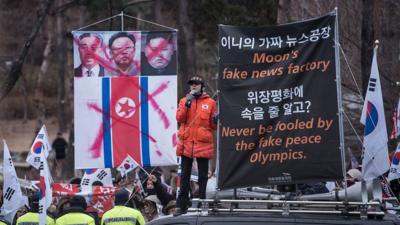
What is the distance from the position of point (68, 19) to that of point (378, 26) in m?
30.6

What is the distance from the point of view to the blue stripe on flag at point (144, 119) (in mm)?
13906

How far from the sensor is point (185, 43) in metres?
27.7

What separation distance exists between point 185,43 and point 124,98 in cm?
1354

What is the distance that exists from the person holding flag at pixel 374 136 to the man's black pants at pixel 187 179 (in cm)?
183

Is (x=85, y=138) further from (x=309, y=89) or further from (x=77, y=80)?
(x=309, y=89)

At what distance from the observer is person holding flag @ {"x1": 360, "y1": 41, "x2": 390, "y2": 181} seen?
9.73 metres

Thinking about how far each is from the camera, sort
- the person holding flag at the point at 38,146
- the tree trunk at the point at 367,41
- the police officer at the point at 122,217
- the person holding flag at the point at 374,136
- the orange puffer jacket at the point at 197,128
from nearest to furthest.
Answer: the person holding flag at the point at 374,136 < the orange puffer jacket at the point at 197,128 < the police officer at the point at 122,217 < the person holding flag at the point at 38,146 < the tree trunk at the point at 367,41

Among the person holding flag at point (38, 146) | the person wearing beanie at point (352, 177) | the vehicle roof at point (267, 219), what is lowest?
the vehicle roof at point (267, 219)

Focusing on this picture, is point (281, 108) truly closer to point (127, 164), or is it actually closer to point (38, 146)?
point (127, 164)

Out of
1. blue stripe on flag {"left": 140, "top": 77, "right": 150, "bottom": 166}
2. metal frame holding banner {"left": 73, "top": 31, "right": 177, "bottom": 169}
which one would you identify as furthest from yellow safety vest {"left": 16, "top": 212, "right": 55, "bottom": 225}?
blue stripe on flag {"left": 140, "top": 77, "right": 150, "bottom": 166}

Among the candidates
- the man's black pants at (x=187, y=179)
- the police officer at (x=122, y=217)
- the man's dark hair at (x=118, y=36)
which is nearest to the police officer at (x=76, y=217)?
the police officer at (x=122, y=217)

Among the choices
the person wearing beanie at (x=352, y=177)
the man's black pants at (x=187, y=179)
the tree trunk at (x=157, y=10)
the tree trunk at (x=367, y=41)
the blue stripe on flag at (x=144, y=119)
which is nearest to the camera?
the man's black pants at (x=187, y=179)

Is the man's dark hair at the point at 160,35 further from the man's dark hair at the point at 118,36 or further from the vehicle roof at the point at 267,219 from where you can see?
the vehicle roof at the point at 267,219

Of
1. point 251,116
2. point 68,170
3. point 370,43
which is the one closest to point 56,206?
point 370,43
